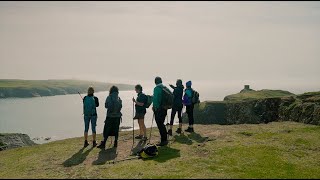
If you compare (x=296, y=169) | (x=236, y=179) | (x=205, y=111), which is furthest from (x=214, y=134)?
(x=205, y=111)

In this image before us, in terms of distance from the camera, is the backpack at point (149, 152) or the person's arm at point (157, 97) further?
the person's arm at point (157, 97)

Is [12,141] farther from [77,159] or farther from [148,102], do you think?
[148,102]

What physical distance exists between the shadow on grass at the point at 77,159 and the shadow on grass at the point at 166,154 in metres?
4.25

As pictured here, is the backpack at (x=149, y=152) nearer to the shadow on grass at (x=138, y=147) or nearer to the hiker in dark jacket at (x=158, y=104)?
the shadow on grass at (x=138, y=147)

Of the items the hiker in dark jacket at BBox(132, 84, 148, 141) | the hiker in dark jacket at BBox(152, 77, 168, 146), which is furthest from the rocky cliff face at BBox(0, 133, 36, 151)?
the hiker in dark jacket at BBox(152, 77, 168, 146)

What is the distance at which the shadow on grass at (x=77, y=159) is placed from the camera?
16.6 m

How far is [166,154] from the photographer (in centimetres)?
1716

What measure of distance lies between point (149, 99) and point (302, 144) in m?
10.2

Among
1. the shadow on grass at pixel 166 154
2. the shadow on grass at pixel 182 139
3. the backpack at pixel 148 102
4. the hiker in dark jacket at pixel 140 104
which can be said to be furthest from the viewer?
the backpack at pixel 148 102

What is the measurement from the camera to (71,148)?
2075cm

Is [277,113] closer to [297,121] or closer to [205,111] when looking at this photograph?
[297,121]

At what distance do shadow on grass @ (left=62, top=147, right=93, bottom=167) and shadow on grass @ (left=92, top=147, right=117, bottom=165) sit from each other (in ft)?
2.90

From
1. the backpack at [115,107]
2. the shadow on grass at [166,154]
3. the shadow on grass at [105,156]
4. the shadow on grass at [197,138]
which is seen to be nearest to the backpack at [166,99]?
the shadow on grass at [166,154]

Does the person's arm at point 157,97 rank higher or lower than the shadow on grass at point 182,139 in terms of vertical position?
higher
